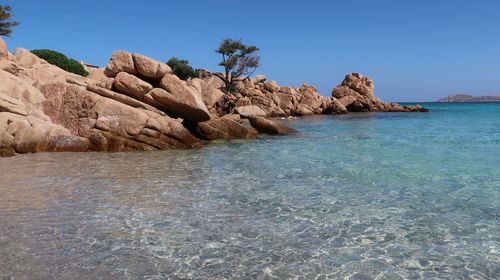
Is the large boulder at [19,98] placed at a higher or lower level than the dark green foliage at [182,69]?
lower

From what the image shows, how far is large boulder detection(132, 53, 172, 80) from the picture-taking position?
2561 centimetres

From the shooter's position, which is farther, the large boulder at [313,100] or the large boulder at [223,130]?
the large boulder at [313,100]

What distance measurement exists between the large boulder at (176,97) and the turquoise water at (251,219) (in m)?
7.87

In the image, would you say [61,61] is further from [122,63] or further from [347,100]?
[347,100]

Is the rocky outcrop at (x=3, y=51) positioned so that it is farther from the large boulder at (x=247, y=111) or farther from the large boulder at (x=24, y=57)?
the large boulder at (x=247, y=111)

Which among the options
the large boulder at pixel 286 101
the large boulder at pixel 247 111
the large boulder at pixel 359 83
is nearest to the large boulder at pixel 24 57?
the large boulder at pixel 247 111

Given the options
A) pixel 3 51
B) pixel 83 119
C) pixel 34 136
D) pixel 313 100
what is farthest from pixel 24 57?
pixel 313 100

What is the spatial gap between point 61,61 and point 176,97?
38792 mm

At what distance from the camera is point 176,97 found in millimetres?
25047

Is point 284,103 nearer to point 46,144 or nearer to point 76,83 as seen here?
point 76,83

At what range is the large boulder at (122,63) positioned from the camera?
26109 millimetres

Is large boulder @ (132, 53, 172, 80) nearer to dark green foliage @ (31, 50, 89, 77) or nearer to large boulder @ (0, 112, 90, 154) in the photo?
large boulder @ (0, 112, 90, 154)

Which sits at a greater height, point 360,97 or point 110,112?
point 360,97

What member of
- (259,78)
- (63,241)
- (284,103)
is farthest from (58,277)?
(259,78)
